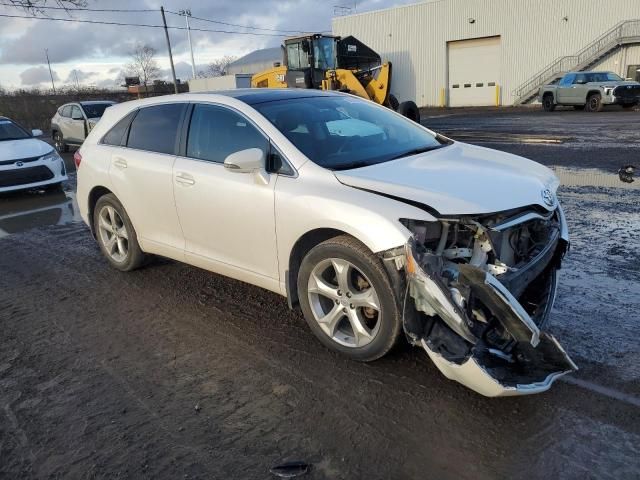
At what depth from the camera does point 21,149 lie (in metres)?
10.4

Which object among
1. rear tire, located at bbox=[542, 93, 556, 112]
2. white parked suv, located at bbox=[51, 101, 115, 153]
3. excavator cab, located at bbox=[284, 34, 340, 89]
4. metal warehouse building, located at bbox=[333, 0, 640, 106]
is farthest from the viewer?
metal warehouse building, located at bbox=[333, 0, 640, 106]

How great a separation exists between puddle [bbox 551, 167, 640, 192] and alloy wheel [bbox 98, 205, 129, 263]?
21.2ft

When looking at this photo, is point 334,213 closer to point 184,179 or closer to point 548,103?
point 184,179

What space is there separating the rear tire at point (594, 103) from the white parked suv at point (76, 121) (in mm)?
20392

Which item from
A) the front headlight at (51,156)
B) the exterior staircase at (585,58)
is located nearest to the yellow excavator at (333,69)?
the front headlight at (51,156)

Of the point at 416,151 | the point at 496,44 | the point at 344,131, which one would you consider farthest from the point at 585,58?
the point at 344,131

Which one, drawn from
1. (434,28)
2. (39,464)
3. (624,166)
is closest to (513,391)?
(39,464)

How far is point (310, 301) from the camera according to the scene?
3.71m

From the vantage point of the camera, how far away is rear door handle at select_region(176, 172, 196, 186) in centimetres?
443

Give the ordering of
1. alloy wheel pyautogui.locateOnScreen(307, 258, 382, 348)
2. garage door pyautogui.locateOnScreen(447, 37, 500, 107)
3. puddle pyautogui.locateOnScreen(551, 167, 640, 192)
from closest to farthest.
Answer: alloy wheel pyautogui.locateOnScreen(307, 258, 382, 348) → puddle pyautogui.locateOnScreen(551, 167, 640, 192) → garage door pyautogui.locateOnScreen(447, 37, 500, 107)

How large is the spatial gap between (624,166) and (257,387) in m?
8.84

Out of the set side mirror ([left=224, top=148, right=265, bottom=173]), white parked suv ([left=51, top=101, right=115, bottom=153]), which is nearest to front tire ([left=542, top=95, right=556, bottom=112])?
white parked suv ([left=51, top=101, right=115, bottom=153])

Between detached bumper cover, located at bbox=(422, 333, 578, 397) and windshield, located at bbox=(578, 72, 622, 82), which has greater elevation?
windshield, located at bbox=(578, 72, 622, 82)

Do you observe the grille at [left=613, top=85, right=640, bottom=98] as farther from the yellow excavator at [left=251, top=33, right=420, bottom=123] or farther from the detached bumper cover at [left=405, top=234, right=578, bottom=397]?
the detached bumper cover at [left=405, top=234, right=578, bottom=397]
